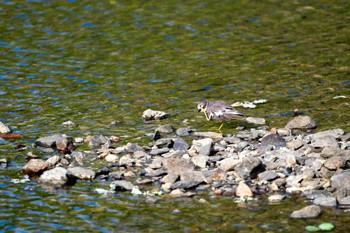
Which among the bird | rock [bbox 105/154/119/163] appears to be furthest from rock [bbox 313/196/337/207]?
the bird

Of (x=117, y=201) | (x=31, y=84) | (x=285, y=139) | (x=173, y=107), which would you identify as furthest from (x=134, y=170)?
(x=31, y=84)

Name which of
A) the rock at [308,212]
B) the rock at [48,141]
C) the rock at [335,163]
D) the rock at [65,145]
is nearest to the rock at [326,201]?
the rock at [308,212]

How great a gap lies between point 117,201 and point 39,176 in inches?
78.2

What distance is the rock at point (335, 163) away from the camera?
1198 cm

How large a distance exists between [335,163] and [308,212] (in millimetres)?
1635

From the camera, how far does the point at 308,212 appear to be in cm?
1064

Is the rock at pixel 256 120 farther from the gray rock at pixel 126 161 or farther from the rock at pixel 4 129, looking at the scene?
the rock at pixel 4 129

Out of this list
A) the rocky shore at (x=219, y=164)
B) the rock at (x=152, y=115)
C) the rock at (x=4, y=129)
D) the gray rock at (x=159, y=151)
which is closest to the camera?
the rocky shore at (x=219, y=164)

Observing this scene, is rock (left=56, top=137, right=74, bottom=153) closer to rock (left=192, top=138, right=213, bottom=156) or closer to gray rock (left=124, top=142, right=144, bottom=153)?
gray rock (left=124, top=142, right=144, bottom=153)

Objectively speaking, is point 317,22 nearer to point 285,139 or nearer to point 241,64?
point 241,64

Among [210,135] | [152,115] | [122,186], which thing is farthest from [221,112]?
[122,186]

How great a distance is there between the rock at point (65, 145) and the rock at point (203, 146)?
241cm

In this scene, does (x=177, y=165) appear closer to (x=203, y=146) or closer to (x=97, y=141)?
(x=203, y=146)

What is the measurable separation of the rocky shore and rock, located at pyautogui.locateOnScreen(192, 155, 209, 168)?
0.02 metres
